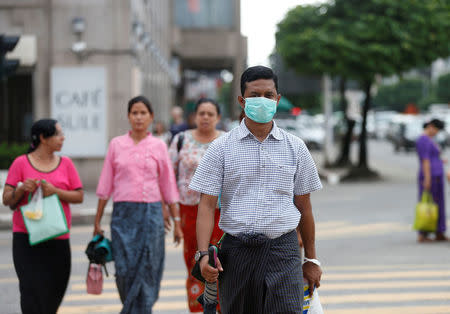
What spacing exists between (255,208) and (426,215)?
25.6 feet

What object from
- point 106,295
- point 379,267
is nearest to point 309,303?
point 106,295

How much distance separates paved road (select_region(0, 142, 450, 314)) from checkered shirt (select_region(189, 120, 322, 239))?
3203 millimetres

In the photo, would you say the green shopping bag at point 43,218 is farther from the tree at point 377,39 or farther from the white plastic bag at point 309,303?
the tree at point 377,39

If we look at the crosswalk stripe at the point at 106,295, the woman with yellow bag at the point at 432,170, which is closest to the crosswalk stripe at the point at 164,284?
the crosswalk stripe at the point at 106,295

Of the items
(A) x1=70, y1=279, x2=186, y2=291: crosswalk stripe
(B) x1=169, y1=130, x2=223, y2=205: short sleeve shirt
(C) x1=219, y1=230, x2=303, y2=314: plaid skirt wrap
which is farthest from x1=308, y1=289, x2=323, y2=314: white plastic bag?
(A) x1=70, y1=279, x2=186, y2=291: crosswalk stripe

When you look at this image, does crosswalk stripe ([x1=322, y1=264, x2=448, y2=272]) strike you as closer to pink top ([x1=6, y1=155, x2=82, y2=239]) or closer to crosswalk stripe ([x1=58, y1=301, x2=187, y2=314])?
crosswalk stripe ([x1=58, y1=301, x2=187, y2=314])

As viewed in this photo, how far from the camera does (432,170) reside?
1115cm

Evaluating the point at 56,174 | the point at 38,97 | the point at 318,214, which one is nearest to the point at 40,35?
the point at 38,97

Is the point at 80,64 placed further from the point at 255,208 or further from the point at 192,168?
the point at 255,208

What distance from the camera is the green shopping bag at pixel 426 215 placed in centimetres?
1112

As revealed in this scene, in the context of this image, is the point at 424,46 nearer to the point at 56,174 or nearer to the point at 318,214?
the point at 318,214

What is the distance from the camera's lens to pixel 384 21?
72.2 ft

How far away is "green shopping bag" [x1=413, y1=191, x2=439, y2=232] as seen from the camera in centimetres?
1112

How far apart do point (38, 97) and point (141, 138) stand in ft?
42.6
